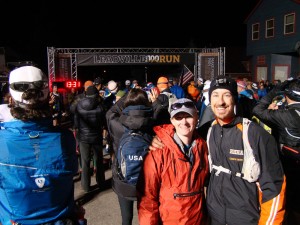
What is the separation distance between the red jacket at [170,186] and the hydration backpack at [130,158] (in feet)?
1.31

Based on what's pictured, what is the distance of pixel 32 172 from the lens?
183 centimetres

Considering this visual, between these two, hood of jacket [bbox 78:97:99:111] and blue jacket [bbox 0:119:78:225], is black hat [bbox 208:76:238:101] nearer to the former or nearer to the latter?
blue jacket [bbox 0:119:78:225]

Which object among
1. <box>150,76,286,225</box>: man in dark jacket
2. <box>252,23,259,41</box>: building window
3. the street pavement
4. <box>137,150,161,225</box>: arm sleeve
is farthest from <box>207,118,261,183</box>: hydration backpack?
<box>252,23,259,41</box>: building window

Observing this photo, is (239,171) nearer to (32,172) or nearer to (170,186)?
(170,186)

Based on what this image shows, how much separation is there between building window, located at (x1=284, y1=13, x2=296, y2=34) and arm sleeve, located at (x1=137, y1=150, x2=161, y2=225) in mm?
22360

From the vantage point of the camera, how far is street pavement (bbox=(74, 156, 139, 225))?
4.58m

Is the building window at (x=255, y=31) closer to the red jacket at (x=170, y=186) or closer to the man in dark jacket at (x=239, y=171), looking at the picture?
the man in dark jacket at (x=239, y=171)

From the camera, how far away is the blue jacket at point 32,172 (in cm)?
180

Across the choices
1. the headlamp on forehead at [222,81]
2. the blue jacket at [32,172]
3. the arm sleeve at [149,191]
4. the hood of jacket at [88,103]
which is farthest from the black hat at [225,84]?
the hood of jacket at [88,103]

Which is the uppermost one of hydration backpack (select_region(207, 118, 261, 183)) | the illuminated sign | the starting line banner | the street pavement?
the starting line banner

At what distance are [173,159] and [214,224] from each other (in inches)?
26.7

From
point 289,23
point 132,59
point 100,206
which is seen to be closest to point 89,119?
point 100,206

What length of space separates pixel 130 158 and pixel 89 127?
111 inches

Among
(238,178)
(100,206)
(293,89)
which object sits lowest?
(100,206)
